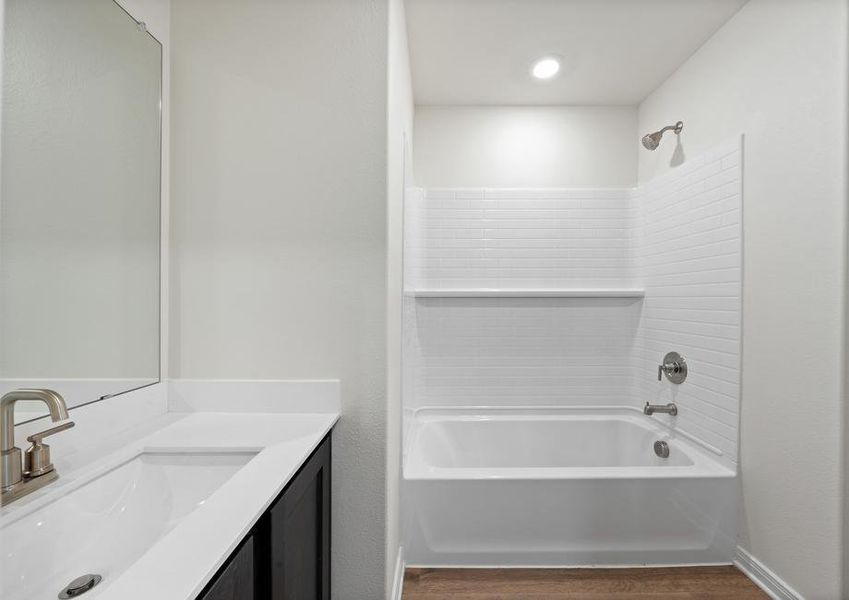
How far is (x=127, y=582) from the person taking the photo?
608 mm

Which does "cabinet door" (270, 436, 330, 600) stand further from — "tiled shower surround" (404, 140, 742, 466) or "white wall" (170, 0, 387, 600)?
→ "tiled shower surround" (404, 140, 742, 466)

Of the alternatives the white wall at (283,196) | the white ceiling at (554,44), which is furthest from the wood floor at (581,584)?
the white ceiling at (554,44)

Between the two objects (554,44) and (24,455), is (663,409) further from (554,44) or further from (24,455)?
(24,455)

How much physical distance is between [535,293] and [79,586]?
2.54 m

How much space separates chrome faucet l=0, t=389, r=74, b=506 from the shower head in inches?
111

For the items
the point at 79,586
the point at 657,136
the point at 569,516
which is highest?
the point at 657,136

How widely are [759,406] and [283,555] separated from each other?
1.95m

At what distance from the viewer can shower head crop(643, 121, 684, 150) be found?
2477 millimetres

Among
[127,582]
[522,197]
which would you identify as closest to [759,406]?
[522,197]

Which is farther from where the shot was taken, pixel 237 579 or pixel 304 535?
pixel 304 535

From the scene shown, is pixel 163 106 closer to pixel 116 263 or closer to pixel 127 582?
pixel 116 263

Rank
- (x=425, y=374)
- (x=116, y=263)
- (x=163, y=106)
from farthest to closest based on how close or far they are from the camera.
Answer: (x=425, y=374), (x=163, y=106), (x=116, y=263)

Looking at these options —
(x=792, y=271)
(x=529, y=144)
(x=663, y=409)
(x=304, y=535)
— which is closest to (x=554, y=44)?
(x=529, y=144)

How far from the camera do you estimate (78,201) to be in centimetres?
114
